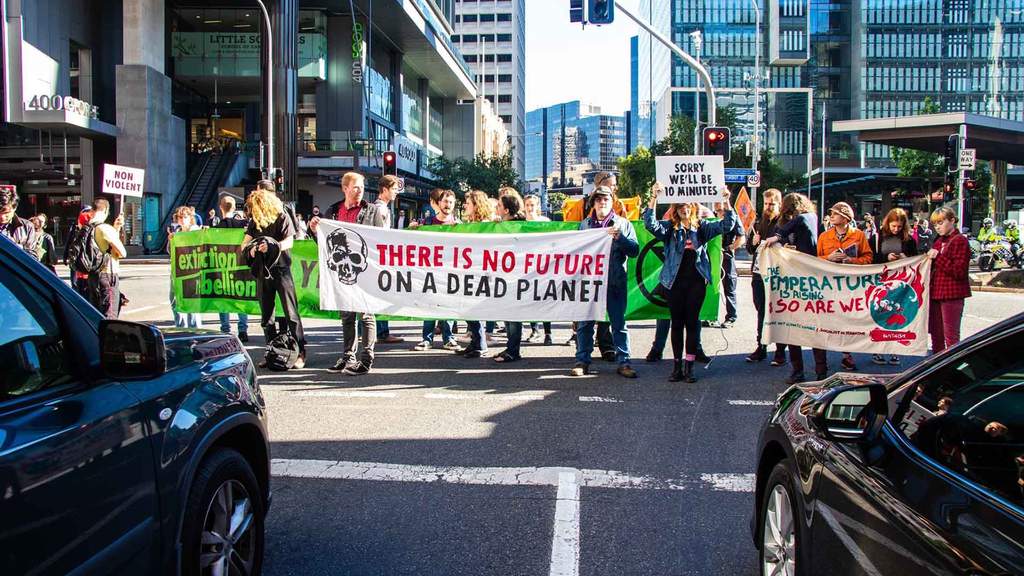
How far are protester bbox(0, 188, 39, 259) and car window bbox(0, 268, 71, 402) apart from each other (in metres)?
8.61

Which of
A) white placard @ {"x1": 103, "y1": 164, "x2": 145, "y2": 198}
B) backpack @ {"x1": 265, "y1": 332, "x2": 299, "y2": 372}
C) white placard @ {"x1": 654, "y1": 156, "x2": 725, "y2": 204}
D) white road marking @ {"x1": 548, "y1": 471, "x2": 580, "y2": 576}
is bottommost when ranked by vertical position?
white road marking @ {"x1": 548, "y1": 471, "x2": 580, "y2": 576}

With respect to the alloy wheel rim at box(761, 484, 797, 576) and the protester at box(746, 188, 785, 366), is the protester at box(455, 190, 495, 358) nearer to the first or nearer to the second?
the protester at box(746, 188, 785, 366)

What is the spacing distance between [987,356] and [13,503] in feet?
8.53

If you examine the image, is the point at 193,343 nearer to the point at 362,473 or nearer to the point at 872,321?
the point at 362,473

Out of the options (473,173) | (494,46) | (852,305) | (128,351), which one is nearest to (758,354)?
(852,305)

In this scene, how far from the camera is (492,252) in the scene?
9234 millimetres

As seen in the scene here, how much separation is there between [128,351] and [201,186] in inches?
1774

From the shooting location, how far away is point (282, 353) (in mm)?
9141

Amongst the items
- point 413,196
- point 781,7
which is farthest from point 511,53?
point 413,196

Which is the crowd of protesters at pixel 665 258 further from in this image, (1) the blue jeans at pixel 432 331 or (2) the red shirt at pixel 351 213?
(1) the blue jeans at pixel 432 331

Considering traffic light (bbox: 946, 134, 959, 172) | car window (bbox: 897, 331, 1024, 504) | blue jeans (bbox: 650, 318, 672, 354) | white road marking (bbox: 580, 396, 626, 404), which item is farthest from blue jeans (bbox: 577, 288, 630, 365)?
traffic light (bbox: 946, 134, 959, 172)

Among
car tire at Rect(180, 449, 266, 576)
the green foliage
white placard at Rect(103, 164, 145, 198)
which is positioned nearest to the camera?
car tire at Rect(180, 449, 266, 576)

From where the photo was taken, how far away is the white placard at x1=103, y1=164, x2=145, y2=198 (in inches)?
754

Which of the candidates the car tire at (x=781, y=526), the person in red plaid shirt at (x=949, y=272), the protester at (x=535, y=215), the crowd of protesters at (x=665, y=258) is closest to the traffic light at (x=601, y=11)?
the protester at (x=535, y=215)
